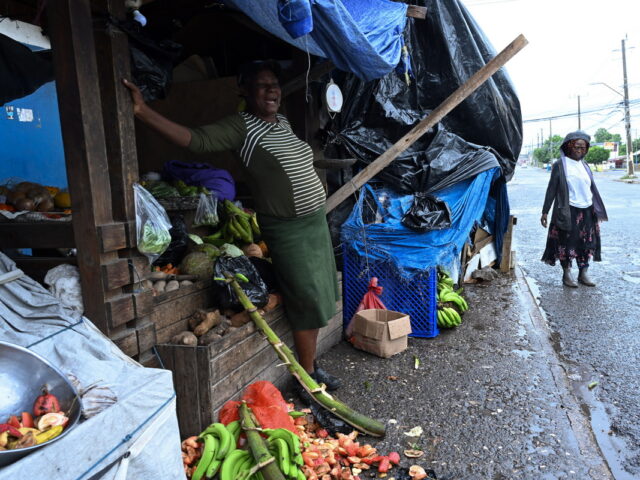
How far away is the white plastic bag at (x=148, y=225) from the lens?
268 cm

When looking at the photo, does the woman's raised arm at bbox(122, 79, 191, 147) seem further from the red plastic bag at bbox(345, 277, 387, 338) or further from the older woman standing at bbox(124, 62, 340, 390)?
the red plastic bag at bbox(345, 277, 387, 338)

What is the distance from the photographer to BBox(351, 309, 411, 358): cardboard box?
4.27 m

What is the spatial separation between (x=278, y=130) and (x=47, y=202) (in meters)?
1.67

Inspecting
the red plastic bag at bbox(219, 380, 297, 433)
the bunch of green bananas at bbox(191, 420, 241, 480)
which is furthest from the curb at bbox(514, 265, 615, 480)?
the bunch of green bananas at bbox(191, 420, 241, 480)

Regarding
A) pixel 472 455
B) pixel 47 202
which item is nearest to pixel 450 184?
pixel 472 455

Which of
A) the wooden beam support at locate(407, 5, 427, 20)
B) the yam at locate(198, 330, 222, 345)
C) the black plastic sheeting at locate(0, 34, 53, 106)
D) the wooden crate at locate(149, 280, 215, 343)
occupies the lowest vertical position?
the yam at locate(198, 330, 222, 345)

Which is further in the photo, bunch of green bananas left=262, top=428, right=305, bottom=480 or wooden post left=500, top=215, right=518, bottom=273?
wooden post left=500, top=215, right=518, bottom=273

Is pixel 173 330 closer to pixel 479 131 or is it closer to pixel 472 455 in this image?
pixel 472 455

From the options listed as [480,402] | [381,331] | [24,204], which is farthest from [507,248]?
[24,204]

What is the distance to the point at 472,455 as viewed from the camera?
2.88 meters

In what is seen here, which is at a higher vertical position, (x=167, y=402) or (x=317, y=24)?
(x=317, y=24)

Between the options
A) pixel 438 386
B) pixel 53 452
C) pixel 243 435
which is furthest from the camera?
pixel 438 386

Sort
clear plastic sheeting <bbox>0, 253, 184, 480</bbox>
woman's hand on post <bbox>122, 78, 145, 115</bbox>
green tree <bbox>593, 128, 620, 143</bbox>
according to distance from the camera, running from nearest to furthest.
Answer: clear plastic sheeting <bbox>0, 253, 184, 480</bbox> → woman's hand on post <bbox>122, 78, 145, 115</bbox> → green tree <bbox>593, 128, 620, 143</bbox>

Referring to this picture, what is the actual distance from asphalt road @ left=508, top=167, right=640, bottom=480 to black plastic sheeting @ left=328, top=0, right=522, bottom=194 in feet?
6.51
